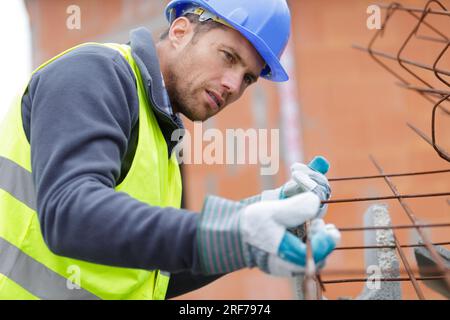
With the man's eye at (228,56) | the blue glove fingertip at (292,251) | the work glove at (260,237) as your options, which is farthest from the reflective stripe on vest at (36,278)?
the man's eye at (228,56)

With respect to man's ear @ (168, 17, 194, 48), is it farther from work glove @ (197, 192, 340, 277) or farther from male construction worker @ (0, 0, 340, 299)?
work glove @ (197, 192, 340, 277)

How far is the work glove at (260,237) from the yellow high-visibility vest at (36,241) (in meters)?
0.32

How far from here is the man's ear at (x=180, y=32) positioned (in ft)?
5.06

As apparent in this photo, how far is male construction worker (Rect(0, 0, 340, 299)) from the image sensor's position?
3.14 feet

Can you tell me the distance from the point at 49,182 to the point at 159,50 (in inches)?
26.3

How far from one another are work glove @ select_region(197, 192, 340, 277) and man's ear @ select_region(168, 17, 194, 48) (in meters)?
0.67

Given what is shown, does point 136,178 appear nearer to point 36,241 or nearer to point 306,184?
point 36,241

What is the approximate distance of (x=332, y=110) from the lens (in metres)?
3.82

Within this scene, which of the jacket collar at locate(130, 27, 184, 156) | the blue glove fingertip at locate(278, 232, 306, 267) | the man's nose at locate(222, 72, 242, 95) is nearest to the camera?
the blue glove fingertip at locate(278, 232, 306, 267)

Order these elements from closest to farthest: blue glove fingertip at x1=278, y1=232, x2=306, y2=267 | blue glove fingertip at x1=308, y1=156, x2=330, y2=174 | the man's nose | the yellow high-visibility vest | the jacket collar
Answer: blue glove fingertip at x1=278, y1=232, x2=306, y2=267 < the yellow high-visibility vest < the jacket collar < the man's nose < blue glove fingertip at x1=308, y1=156, x2=330, y2=174

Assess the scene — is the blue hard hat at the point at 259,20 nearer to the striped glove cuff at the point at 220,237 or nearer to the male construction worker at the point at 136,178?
the male construction worker at the point at 136,178

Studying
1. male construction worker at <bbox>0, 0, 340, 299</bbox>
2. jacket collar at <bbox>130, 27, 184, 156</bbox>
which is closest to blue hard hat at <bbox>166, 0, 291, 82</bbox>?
male construction worker at <bbox>0, 0, 340, 299</bbox>
